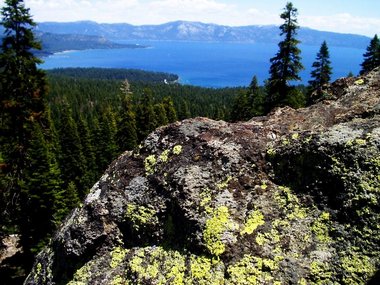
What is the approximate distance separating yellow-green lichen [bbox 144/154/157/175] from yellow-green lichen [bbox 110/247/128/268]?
136cm

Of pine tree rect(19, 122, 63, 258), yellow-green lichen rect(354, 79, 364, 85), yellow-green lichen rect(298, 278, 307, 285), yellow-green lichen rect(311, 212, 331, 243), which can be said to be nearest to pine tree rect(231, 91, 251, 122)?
pine tree rect(19, 122, 63, 258)

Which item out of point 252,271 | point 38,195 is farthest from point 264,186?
point 38,195

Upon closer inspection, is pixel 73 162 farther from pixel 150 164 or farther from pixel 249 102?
pixel 150 164

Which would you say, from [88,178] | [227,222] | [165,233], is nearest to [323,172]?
[227,222]

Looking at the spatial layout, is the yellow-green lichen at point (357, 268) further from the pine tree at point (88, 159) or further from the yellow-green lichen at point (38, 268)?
the pine tree at point (88, 159)

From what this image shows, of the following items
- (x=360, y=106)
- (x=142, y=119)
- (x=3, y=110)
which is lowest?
(x=142, y=119)

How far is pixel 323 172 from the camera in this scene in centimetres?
530

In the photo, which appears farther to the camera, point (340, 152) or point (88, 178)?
point (88, 178)

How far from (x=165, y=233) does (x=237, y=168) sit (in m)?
1.56

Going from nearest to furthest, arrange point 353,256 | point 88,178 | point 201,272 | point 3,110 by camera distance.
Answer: point 353,256 → point 201,272 → point 3,110 → point 88,178

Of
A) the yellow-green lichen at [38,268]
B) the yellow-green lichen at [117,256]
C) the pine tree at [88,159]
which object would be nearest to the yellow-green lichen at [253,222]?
the yellow-green lichen at [117,256]

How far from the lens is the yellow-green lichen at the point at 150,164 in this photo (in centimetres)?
641

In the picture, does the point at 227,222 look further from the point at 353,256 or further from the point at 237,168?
the point at 353,256

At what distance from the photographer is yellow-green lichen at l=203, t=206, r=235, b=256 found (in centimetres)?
508
